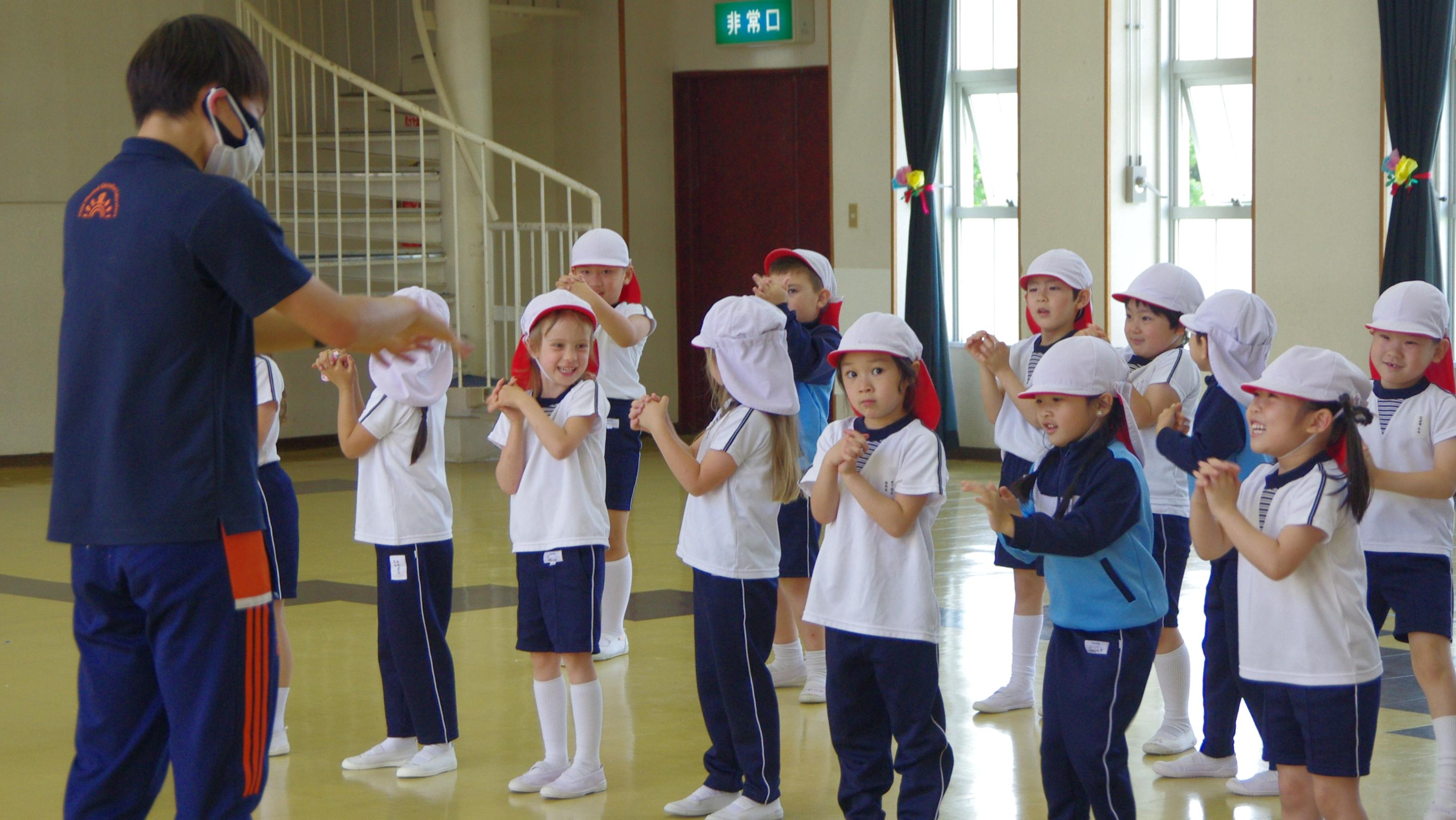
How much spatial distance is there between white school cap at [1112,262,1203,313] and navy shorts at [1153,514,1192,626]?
548mm

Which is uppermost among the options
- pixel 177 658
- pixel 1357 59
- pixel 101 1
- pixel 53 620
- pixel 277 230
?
pixel 101 1

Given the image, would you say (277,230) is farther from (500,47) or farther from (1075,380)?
(500,47)

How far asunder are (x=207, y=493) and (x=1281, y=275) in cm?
791

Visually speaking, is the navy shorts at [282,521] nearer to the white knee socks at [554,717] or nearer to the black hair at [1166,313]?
the white knee socks at [554,717]

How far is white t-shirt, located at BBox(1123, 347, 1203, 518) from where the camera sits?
13.5 feet

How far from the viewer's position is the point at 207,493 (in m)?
2.17

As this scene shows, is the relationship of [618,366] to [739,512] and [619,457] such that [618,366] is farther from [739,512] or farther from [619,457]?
[739,512]

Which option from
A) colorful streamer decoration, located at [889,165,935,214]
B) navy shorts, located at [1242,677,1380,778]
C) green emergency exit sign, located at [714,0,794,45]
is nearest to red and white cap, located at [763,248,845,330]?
navy shorts, located at [1242,677,1380,778]

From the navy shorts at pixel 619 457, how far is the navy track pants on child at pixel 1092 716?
236 cm

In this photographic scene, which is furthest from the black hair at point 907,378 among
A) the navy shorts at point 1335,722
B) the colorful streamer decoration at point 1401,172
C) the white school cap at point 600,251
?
the colorful streamer decoration at point 1401,172

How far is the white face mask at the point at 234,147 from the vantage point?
7.38ft

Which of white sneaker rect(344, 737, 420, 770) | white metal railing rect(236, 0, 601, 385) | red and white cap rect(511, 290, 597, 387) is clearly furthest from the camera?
white metal railing rect(236, 0, 601, 385)

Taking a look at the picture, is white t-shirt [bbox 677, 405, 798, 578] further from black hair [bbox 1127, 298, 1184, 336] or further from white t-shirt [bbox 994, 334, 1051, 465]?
black hair [bbox 1127, 298, 1184, 336]

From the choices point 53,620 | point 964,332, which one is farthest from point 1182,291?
point 964,332
